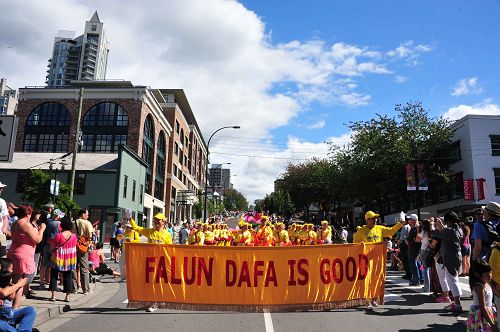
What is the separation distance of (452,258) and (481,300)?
2.95 metres

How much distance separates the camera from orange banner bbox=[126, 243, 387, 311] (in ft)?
22.9

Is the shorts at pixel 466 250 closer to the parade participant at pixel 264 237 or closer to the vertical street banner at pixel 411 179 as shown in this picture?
the parade participant at pixel 264 237

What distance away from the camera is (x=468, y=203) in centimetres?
3031

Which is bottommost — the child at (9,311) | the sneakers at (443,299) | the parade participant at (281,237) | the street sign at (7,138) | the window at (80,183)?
the sneakers at (443,299)

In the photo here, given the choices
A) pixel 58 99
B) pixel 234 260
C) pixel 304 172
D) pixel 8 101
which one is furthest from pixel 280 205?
pixel 8 101

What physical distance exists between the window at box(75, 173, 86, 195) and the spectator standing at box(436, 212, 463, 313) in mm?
30967

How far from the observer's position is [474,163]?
3002cm

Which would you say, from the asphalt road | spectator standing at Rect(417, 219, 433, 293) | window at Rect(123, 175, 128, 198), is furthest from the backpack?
window at Rect(123, 175, 128, 198)

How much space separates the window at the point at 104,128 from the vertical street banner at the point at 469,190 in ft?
108

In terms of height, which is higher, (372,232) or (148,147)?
(148,147)

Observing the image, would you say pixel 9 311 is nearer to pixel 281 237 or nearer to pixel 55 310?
pixel 55 310

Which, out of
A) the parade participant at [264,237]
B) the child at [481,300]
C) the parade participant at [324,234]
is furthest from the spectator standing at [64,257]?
the parade participant at [324,234]

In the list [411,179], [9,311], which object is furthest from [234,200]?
[9,311]

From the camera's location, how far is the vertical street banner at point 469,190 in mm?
29297
